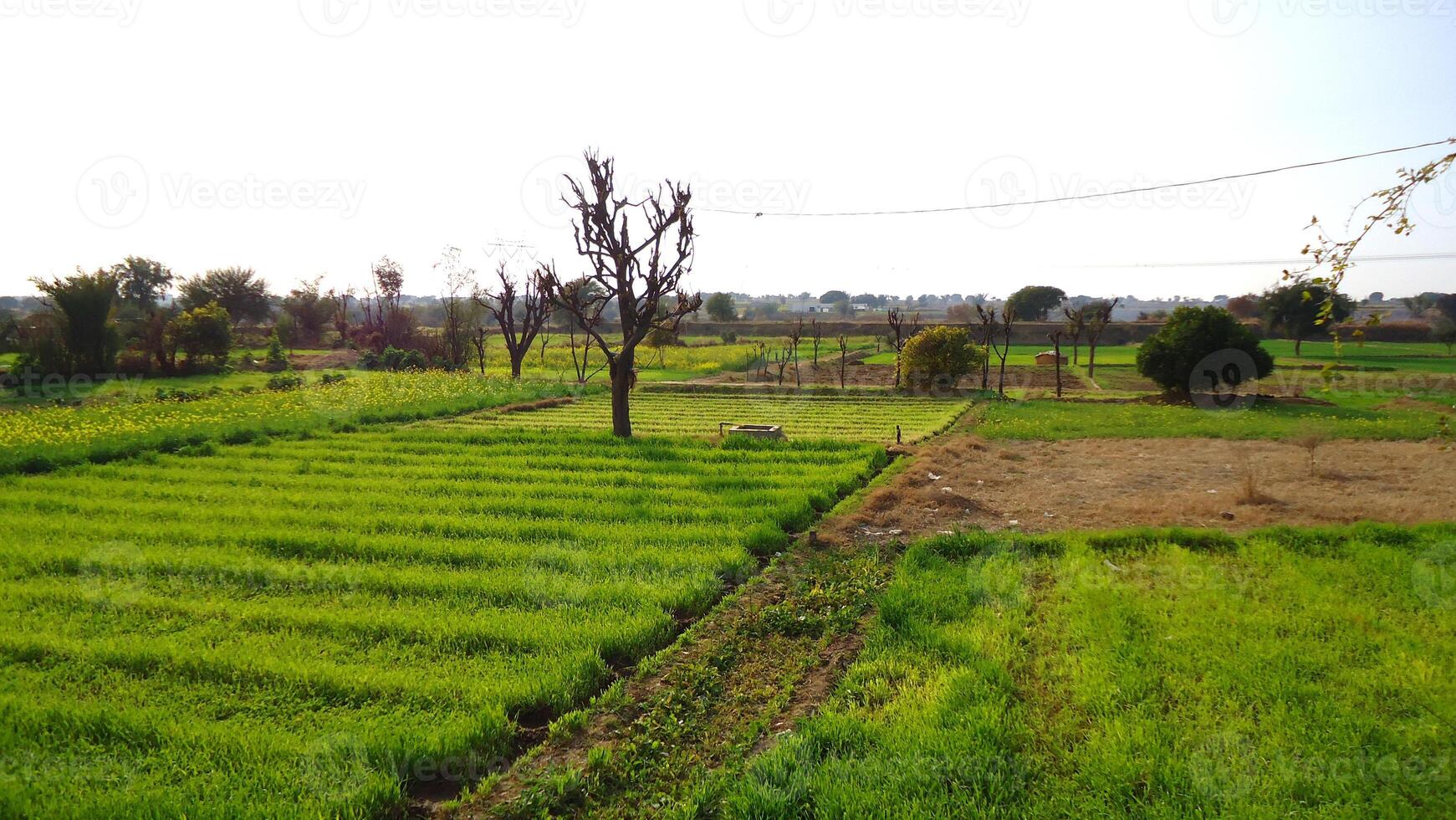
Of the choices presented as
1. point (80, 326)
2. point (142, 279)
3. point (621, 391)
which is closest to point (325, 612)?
point (621, 391)

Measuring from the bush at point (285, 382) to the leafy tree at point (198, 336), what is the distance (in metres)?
5.39

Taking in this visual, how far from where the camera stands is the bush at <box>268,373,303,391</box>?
27.4 meters

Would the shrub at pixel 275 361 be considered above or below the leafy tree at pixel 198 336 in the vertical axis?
below

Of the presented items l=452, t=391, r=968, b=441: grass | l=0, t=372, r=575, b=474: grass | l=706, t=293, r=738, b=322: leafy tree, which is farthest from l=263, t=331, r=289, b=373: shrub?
l=706, t=293, r=738, b=322: leafy tree

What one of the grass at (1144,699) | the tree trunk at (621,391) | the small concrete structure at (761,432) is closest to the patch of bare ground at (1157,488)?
the grass at (1144,699)

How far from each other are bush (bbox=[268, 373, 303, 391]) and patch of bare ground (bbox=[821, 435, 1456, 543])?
78.2 ft

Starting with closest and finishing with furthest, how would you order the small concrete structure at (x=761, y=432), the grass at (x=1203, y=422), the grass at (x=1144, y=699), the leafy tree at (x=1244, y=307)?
the grass at (x=1144, y=699)
the small concrete structure at (x=761, y=432)
the grass at (x=1203, y=422)
the leafy tree at (x=1244, y=307)

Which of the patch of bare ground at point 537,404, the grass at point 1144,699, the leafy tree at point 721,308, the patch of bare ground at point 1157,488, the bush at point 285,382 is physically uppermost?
the leafy tree at point 721,308

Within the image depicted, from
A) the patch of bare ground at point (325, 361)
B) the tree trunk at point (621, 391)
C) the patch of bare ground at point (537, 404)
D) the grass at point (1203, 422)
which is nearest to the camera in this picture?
the grass at point (1203, 422)

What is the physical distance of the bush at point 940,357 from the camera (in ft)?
89.8

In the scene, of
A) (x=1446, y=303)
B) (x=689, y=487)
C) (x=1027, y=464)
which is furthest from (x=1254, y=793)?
(x=1446, y=303)

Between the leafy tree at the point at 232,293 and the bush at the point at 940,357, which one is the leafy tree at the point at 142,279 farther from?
the bush at the point at 940,357

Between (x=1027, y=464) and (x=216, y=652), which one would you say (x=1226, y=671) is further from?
(x=1027, y=464)

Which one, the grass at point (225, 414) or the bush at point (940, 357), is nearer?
the grass at point (225, 414)
